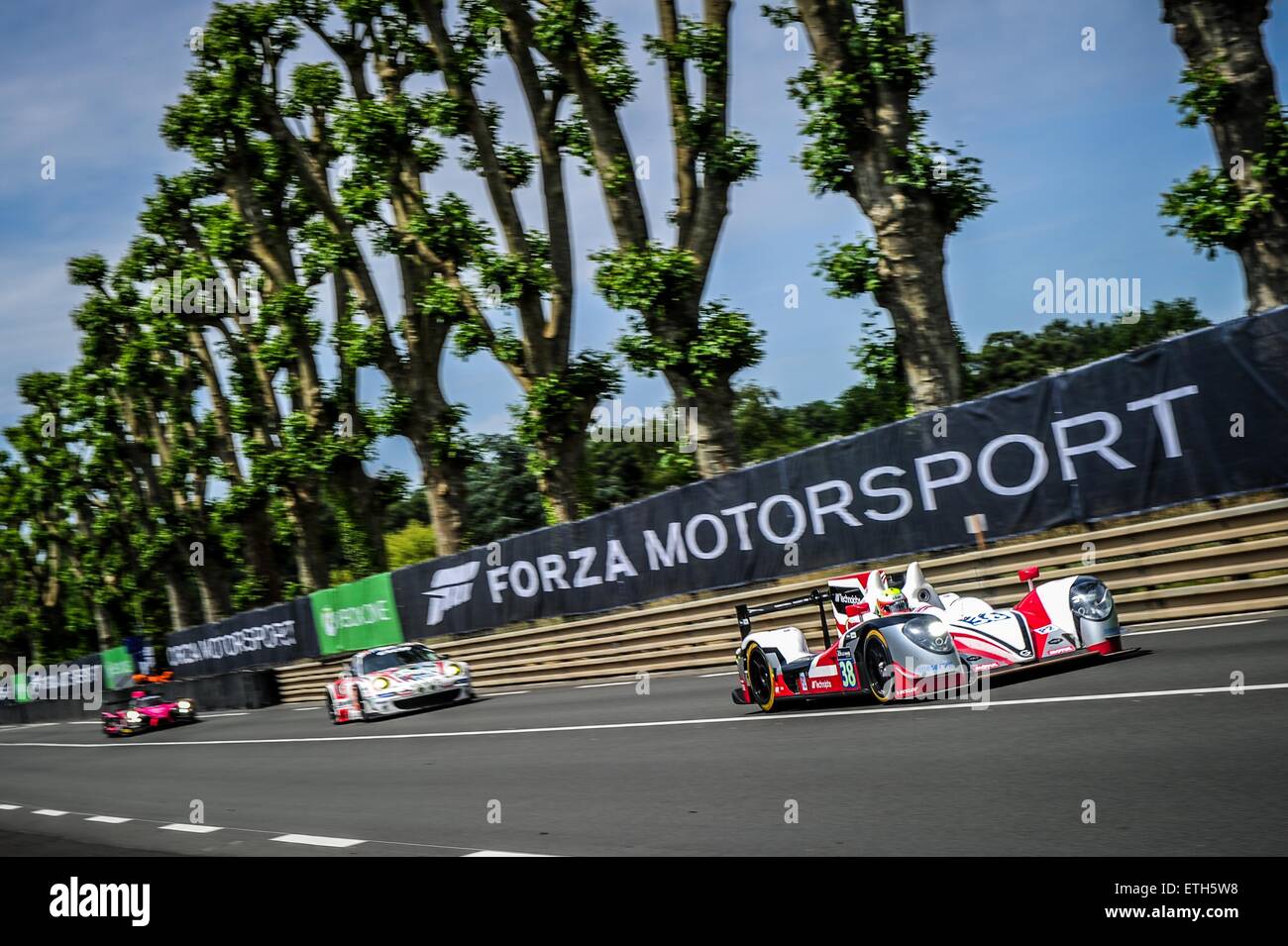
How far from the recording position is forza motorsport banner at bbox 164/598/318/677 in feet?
108

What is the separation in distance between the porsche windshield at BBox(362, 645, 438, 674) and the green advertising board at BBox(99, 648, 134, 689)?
28.4 metres

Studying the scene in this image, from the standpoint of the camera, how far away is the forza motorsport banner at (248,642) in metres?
33.1

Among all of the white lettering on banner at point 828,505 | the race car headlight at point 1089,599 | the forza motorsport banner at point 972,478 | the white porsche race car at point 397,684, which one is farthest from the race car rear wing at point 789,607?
→ the white porsche race car at point 397,684

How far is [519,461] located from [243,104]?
182 feet

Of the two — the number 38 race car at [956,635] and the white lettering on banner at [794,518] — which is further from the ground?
the white lettering on banner at [794,518]

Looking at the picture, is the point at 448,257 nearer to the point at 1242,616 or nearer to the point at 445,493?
the point at 445,493

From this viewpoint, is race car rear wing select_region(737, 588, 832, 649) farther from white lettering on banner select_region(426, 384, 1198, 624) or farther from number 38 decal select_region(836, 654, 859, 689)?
white lettering on banner select_region(426, 384, 1198, 624)

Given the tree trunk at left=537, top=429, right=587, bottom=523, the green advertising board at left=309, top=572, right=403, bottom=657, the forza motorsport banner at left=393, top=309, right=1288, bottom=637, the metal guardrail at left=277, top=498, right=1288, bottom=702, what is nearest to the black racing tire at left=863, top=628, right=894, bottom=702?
the metal guardrail at left=277, top=498, right=1288, bottom=702

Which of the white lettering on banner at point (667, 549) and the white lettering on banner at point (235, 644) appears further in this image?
the white lettering on banner at point (235, 644)

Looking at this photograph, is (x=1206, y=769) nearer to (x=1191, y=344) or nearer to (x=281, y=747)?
(x=1191, y=344)

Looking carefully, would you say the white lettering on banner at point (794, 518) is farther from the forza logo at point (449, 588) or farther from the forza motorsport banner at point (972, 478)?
the forza logo at point (449, 588)

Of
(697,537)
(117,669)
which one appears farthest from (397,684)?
(117,669)

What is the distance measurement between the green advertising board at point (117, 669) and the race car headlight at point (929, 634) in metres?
42.5
